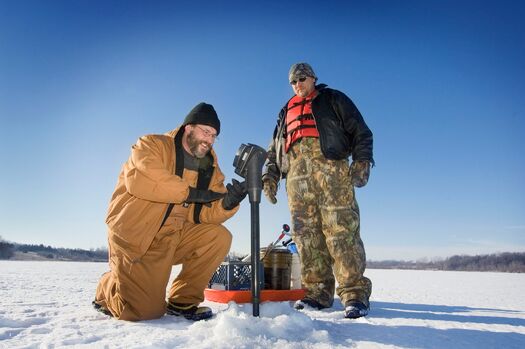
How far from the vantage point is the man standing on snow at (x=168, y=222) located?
2.42 meters

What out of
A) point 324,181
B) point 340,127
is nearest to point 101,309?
point 324,181

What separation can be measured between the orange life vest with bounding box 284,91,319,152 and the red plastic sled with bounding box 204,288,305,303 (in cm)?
150

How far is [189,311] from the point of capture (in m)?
2.72

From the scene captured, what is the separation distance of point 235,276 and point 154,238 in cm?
108

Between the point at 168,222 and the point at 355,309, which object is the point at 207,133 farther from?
the point at 355,309

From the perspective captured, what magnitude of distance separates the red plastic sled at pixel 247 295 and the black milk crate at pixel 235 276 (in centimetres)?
8

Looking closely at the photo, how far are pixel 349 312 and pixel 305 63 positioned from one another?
7.94 ft

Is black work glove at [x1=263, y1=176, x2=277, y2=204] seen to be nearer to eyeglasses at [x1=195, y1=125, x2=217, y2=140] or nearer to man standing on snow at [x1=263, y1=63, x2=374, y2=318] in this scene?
man standing on snow at [x1=263, y1=63, x2=374, y2=318]

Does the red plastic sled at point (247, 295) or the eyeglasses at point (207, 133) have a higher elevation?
the eyeglasses at point (207, 133)

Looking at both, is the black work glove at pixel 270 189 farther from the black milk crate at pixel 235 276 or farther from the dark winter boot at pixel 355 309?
the dark winter boot at pixel 355 309

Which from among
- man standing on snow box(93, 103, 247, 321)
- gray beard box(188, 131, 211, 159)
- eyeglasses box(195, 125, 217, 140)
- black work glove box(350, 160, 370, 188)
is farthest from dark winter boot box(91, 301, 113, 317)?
black work glove box(350, 160, 370, 188)

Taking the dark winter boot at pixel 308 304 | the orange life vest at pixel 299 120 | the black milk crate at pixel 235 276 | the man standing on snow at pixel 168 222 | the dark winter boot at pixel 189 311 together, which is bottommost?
the dark winter boot at pixel 308 304

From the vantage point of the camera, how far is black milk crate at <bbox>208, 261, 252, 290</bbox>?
3.47 metres

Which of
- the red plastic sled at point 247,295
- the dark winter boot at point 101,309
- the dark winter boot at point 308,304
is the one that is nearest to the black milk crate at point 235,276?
the red plastic sled at point 247,295
